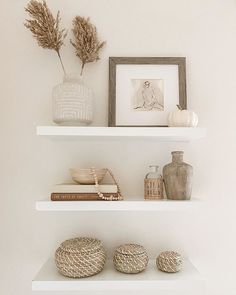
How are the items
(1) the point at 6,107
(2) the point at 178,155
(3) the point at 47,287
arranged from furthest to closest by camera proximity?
1. (1) the point at 6,107
2. (2) the point at 178,155
3. (3) the point at 47,287

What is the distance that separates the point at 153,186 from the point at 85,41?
628mm

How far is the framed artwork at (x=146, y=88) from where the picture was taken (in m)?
1.23

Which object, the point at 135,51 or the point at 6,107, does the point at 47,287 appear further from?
the point at 135,51

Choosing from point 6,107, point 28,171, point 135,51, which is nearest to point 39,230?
point 28,171

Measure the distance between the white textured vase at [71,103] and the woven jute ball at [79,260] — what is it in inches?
18.0

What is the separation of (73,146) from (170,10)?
717mm

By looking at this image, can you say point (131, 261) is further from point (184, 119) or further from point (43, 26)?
point (43, 26)

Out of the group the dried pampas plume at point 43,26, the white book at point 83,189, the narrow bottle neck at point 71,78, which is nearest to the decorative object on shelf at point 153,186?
the white book at point 83,189

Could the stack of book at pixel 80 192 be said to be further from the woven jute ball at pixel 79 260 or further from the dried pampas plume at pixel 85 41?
the dried pampas plume at pixel 85 41

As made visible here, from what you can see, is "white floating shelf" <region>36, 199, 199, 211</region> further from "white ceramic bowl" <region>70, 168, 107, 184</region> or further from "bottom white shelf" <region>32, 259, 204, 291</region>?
"bottom white shelf" <region>32, 259, 204, 291</region>

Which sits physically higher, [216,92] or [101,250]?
[216,92]

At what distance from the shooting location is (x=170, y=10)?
4.22ft

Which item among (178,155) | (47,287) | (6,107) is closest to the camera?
(47,287)

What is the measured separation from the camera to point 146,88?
1.25 meters
